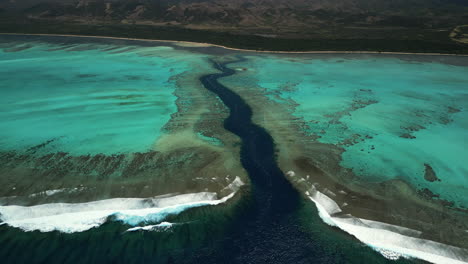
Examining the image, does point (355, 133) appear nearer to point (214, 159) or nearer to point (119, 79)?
point (214, 159)

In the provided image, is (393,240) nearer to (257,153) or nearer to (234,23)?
(257,153)

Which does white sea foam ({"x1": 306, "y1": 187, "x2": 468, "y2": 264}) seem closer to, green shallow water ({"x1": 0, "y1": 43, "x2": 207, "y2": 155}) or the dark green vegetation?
green shallow water ({"x1": 0, "y1": 43, "x2": 207, "y2": 155})

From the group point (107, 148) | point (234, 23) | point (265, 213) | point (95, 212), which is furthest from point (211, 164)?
point (234, 23)

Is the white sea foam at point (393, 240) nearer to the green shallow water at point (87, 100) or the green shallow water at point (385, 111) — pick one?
the green shallow water at point (385, 111)

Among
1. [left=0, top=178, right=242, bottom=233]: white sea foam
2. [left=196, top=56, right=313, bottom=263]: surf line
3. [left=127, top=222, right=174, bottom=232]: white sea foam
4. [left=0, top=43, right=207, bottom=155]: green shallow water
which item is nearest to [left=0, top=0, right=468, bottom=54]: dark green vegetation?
[left=0, top=43, right=207, bottom=155]: green shallow water

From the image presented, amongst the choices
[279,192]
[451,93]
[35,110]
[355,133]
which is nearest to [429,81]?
[451,93]

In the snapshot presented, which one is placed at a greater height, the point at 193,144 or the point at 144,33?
the point at 144,33

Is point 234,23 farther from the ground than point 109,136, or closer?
farther from the ground
